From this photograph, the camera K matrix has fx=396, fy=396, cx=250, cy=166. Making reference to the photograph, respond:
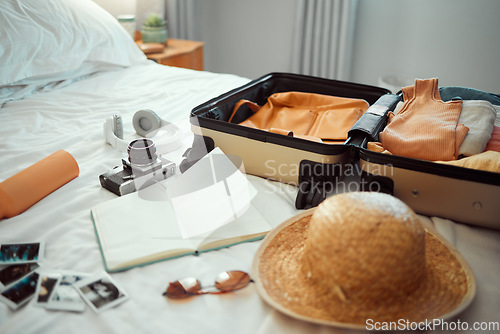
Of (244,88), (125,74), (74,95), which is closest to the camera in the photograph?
(244,88)

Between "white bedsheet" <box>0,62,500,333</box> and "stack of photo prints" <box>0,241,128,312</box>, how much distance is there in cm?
1

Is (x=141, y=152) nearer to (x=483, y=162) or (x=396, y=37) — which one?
(x=483, y=162)

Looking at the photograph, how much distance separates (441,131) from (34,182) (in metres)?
0.96

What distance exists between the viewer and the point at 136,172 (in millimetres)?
969

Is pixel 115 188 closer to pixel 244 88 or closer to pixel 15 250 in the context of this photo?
pixel 15 250

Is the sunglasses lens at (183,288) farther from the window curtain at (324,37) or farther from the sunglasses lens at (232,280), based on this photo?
the window curtain at (324,37)

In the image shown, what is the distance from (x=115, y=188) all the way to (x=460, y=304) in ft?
2.47

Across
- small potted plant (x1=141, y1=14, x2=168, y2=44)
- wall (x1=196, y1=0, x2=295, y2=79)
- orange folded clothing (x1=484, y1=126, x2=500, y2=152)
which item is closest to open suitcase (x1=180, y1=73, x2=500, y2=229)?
orange folded clothing (x1=484, y1=126, x2=500, y2=152)

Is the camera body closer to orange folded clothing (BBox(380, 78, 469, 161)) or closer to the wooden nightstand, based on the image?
orange folded clothing (BBox(380, 78, 469, 161))

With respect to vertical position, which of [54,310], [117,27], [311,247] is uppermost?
[117,27]

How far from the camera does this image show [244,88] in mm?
1323

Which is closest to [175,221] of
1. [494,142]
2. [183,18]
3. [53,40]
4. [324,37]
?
[494,142]

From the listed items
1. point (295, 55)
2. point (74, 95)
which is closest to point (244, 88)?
point (74, 95)

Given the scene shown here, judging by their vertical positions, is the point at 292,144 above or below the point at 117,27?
below
